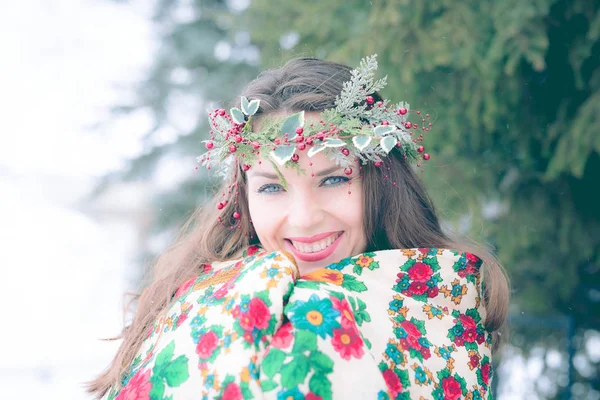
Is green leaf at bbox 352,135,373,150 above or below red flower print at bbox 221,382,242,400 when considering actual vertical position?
above

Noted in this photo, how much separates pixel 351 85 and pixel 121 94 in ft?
12.6

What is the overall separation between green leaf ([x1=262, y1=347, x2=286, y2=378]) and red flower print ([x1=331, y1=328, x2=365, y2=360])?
0.15 meters

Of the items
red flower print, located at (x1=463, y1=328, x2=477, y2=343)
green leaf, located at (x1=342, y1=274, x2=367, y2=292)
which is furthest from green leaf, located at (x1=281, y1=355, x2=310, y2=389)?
red flower print, located at (x1=463, y1=328, x2=477, y2=343)

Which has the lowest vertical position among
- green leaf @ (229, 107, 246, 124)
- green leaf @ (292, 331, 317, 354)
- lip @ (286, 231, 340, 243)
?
green leaf @ (292, 331, 317, 354)

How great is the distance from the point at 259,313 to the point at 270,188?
0.73m

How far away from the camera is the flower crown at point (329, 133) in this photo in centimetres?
226

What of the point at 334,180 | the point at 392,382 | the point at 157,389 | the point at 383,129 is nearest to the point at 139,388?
the point at 157,389

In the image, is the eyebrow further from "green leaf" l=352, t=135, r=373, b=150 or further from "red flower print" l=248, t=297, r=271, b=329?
"red flower print" l=248, t=297, r=271, b=329

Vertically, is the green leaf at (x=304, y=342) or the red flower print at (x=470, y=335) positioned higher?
the green leaf at (x=304, y=342)

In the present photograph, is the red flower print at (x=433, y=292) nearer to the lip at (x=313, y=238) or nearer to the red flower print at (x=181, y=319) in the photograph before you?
the lip at (x=313, y=238)

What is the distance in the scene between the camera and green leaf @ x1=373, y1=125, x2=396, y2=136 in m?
2.31

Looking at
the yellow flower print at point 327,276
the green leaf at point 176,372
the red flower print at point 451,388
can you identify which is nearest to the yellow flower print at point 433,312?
the red flower print at point 451,388

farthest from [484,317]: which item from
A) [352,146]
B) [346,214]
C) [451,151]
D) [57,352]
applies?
[57,352]

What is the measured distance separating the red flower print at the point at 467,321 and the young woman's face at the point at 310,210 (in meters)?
0.45
